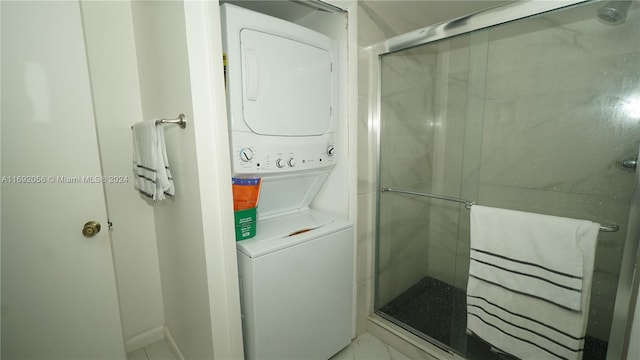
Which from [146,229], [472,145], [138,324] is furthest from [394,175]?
[138,324]

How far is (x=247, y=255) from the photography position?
3.98 ft

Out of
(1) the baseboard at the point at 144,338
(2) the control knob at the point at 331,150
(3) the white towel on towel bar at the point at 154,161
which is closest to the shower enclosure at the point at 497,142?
(2) the control knob at the point at 331,150

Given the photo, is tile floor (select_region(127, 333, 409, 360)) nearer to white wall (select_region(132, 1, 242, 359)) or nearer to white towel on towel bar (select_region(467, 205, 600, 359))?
white wall (select_region(132, 1, 242, 359))

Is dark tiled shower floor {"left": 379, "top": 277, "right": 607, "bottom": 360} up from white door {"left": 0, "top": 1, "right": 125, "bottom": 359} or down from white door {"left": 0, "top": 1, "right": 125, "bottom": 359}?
down

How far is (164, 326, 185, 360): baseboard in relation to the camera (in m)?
1.65

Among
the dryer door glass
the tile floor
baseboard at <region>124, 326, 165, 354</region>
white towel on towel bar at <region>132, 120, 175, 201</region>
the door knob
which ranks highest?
the dryer door glass

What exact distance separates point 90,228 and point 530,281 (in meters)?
2.04

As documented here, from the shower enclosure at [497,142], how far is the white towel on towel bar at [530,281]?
162 mm

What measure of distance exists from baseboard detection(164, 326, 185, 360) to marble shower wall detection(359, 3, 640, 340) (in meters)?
1.35

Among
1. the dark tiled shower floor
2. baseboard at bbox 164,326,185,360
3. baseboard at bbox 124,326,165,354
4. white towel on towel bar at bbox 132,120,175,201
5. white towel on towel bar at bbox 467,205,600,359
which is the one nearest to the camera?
white towel on towel bar at bbox 467,205,600,359

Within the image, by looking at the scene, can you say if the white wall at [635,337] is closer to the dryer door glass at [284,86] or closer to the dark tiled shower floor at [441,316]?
the dark tiled shower floor at [441,316]

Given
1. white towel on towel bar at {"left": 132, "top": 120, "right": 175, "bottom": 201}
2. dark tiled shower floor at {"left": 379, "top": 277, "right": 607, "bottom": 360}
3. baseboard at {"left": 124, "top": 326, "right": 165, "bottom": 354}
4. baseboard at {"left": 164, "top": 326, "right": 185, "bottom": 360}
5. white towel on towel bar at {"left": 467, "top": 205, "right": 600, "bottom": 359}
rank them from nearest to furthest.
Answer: white towel on towel bar at {"left": 467, "top": 205, "right": 600, "bottom": 359} → white towel on towel bar at {"left": 132, "top": 120, "right": 175, "bottom": 201} → dark tiled shower floor at {"left": 379, "top": 277, "right": 607, "bottom": 360} → baseboard at {"left": 164, "top": 326, "right": 185, "bottom": 360} → baseboard at {"left": 124, "top": 326, "right": 165, "bottom": 354}

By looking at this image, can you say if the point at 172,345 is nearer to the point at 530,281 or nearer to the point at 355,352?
the point at 355,352

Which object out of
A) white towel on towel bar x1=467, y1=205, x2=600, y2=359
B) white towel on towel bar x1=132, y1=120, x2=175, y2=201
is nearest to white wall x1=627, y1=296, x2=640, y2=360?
white towel on towel bar x1=467, y1=205, x2=600, y2=359
